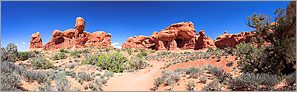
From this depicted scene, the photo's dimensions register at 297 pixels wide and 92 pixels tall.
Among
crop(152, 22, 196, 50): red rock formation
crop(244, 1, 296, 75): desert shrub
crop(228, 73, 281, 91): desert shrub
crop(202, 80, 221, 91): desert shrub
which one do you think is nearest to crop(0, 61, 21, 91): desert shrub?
crop(202, 80, 221, 91): desert shrub

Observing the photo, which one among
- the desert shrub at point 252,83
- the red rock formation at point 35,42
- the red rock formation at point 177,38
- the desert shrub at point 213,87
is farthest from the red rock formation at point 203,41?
the desert shrub at point 213,87

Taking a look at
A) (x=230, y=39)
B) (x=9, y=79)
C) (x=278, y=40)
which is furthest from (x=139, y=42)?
(x=9, y=79)

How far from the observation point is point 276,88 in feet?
30.3

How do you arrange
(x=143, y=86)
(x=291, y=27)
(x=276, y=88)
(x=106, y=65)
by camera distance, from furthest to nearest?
(x=106, y=65), (x=143, y=86), (x=291, y=27), (x=276, y=88)

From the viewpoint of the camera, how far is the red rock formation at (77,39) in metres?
62.2

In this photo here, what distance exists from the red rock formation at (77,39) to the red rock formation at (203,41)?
2063 cm

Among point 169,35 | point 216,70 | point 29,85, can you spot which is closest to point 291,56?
point 216,70

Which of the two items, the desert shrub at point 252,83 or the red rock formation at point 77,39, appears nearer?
the desert shrub at point 252,83

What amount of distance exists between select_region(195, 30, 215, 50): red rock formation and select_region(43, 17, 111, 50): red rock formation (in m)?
20.6

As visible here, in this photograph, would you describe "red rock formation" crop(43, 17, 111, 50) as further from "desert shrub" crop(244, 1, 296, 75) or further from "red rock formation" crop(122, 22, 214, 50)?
"desert shrub" crop(244, 1, 296, 75)

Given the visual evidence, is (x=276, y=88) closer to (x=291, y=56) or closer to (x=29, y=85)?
(x=291, y=56)

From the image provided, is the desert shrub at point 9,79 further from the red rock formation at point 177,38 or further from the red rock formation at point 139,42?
the red rock formation at point 139,42

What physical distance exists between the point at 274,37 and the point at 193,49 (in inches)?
1826

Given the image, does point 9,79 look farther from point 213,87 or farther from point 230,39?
point 230,39
